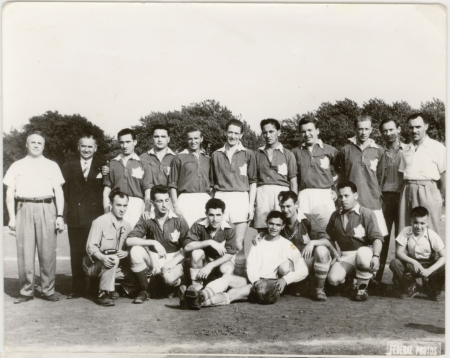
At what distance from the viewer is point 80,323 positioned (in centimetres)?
459

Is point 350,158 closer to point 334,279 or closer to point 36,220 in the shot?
point 334,279

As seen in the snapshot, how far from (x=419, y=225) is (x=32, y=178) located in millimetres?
4209

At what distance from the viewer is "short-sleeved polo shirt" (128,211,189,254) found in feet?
15.8

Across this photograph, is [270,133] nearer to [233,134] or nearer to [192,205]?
[233,134]

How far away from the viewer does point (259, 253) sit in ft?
15.6

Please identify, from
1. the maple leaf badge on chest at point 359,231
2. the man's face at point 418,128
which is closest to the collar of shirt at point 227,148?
the maple leaf badge on chest at point 359,231

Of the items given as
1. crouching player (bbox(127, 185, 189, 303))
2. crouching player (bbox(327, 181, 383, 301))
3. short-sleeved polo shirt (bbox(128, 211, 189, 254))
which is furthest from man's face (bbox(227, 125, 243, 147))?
crouching player (bbox(327, 181, 383, 301))

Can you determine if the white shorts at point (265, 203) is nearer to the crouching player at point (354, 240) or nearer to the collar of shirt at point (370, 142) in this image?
the crouching player at point (354, 240)

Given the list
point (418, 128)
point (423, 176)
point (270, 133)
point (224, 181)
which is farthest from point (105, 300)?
point (418, 128)

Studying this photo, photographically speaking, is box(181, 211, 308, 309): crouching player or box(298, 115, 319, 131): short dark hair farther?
box(298, 115, 319, 131): short dark hair

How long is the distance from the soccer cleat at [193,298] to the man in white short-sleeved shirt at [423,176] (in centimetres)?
237

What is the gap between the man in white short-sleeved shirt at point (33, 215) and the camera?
194 inches

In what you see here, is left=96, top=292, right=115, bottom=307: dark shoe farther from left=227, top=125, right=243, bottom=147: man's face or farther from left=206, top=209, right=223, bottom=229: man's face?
left=227, top=125, right=243, bottom=147: man's face

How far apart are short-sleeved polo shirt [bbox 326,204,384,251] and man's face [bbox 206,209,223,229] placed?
1.26 meters
